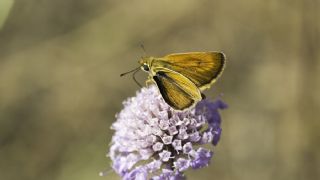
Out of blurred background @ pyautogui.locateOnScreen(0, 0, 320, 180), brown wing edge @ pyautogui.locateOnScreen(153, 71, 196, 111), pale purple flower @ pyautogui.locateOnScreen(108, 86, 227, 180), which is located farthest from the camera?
blurred background @ pyautogui.locateOnScreen(0, 0, 320, 180)

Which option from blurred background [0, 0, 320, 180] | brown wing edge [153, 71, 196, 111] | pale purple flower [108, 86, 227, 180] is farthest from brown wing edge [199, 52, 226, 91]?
blurred background [0, 0, 320, 180]

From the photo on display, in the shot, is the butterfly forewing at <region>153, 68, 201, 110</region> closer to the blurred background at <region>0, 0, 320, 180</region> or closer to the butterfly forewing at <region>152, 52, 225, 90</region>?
the butterfly forewing at <region>152, 52, 225, 90</region>

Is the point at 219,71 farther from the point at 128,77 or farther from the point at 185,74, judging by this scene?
the point at 128,77

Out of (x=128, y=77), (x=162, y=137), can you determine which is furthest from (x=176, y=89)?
(x=128, y=77)

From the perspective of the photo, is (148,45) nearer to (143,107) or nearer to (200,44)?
(200,44)

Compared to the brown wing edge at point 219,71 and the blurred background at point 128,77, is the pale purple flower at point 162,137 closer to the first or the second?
the brown wing edge at point 219,71

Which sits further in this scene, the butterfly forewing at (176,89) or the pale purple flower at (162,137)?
the pale purple flower at (162,137)

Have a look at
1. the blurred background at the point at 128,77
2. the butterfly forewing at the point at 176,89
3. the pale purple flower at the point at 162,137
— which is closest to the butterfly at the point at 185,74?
the butterfly forewing at the point at 176,89
